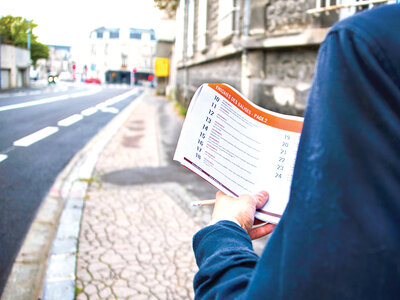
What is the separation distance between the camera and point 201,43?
39.8 feet

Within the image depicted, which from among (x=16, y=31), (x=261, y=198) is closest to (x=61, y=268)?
(x=16, y=31)

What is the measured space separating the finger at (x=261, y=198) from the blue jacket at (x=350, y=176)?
1.74ft

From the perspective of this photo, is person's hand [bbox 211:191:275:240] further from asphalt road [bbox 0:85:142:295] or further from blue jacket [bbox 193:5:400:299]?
asphalt road [bbox 0:85:142:295]

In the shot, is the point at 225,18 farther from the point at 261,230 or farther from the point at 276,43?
the point at 261,230

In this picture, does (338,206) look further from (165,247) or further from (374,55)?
(165,247)

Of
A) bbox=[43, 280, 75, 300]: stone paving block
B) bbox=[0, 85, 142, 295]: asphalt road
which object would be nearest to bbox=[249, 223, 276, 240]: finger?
bbox=[0, 85, 142, 295]: asphalt road

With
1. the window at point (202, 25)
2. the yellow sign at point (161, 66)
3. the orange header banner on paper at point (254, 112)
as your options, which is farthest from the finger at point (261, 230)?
the yellow sign at point (161, 66)

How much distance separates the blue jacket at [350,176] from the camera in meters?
0.59

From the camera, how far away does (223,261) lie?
0.89 meters

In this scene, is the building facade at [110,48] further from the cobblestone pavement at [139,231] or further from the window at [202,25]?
the window at [202,25]

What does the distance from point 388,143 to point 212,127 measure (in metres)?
0.61

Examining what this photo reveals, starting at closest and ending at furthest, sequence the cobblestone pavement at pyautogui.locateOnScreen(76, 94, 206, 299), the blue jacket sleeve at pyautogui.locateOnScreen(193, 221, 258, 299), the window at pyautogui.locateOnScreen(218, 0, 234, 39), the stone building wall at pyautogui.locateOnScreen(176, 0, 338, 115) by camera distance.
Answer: the blue jacket sleeve at pyautogui.locateOnScreen(193, 221, 258, 299) → the cobblestone pavement at pyautogui.locateOnScreen(76, 94, 206, 299) → the stone building wall at pyautogui.locateOnScreen(176, 0, 338, 115) → the window at pyautogui.locateOnScreen(218, 0, 234, 39)

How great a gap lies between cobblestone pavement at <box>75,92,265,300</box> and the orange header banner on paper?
1902mm

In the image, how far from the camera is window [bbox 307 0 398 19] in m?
4.04
